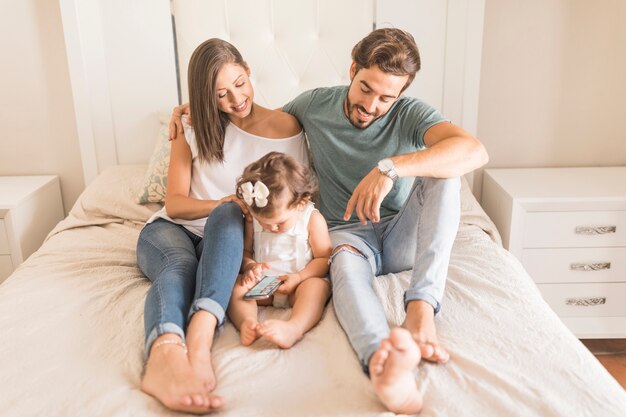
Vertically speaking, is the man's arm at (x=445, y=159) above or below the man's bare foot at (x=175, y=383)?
above

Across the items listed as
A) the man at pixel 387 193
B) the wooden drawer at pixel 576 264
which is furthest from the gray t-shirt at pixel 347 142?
the wooden drawer at pixel 576 264

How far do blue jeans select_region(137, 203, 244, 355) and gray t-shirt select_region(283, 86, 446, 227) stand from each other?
0.38 meters

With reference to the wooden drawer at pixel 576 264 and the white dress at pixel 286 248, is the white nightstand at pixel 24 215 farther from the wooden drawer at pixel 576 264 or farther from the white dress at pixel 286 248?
the wooden drawer at pixel 576 264

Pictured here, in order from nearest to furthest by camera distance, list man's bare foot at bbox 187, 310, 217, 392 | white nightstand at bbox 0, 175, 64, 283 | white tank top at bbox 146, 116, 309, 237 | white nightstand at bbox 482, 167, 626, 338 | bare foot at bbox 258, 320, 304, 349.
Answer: man's bare foot at bbox 187, 310, 217, 392 < bare foot at bbox 258, 320, 304, 349 < white tank top at bbox 146, 116, 309, 237 < white nightstand at bbox 482, 167, 626, 338 < white nightstand at bbox 0, 175, 64, 283

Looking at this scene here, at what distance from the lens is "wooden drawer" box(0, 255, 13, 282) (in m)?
2.09

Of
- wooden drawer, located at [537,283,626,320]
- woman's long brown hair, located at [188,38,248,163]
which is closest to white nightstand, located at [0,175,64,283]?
woman's long brown hair, located at [188,38,248,163]

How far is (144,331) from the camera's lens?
1241 millimetres

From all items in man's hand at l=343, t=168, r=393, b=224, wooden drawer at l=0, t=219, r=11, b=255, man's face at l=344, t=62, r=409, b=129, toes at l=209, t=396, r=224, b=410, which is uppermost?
man's face at l=344, t=62, r=409, b=129

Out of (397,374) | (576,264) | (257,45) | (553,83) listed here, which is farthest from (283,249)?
(553,83)

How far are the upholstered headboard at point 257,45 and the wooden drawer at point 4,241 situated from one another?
0.45 m

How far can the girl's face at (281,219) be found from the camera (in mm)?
1354

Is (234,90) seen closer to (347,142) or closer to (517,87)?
(347,142)

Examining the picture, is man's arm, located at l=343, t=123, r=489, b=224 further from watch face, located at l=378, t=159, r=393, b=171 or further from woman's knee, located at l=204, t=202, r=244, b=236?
woman's knee, located at l=204, t=202, r=244, b=236

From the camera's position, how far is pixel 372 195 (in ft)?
4.23
